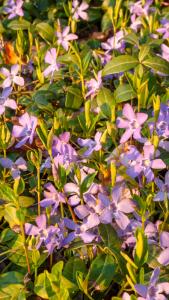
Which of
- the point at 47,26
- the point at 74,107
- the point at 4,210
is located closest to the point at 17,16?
the point at 47,26

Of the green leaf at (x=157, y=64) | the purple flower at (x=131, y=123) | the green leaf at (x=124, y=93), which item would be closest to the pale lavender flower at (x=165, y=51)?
the green leaf at (x=157, y=64)

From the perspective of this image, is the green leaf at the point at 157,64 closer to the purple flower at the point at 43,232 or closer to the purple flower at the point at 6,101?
the purple flower at the point at 6,101

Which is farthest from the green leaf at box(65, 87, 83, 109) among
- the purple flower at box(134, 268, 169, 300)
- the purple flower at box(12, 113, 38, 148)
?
the purple flower at box(134, 268, 169, 300)

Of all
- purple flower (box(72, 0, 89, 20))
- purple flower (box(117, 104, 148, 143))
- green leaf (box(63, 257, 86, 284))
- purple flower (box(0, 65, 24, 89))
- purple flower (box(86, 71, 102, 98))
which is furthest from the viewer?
purple flower (box(72, 0, 89, 20))

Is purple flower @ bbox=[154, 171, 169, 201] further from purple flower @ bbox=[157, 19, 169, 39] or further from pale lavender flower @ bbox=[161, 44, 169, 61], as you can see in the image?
purple flower @ bbox=[157, 19, 169, 39]

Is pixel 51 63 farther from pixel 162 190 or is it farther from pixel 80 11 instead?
pixel 162 190
